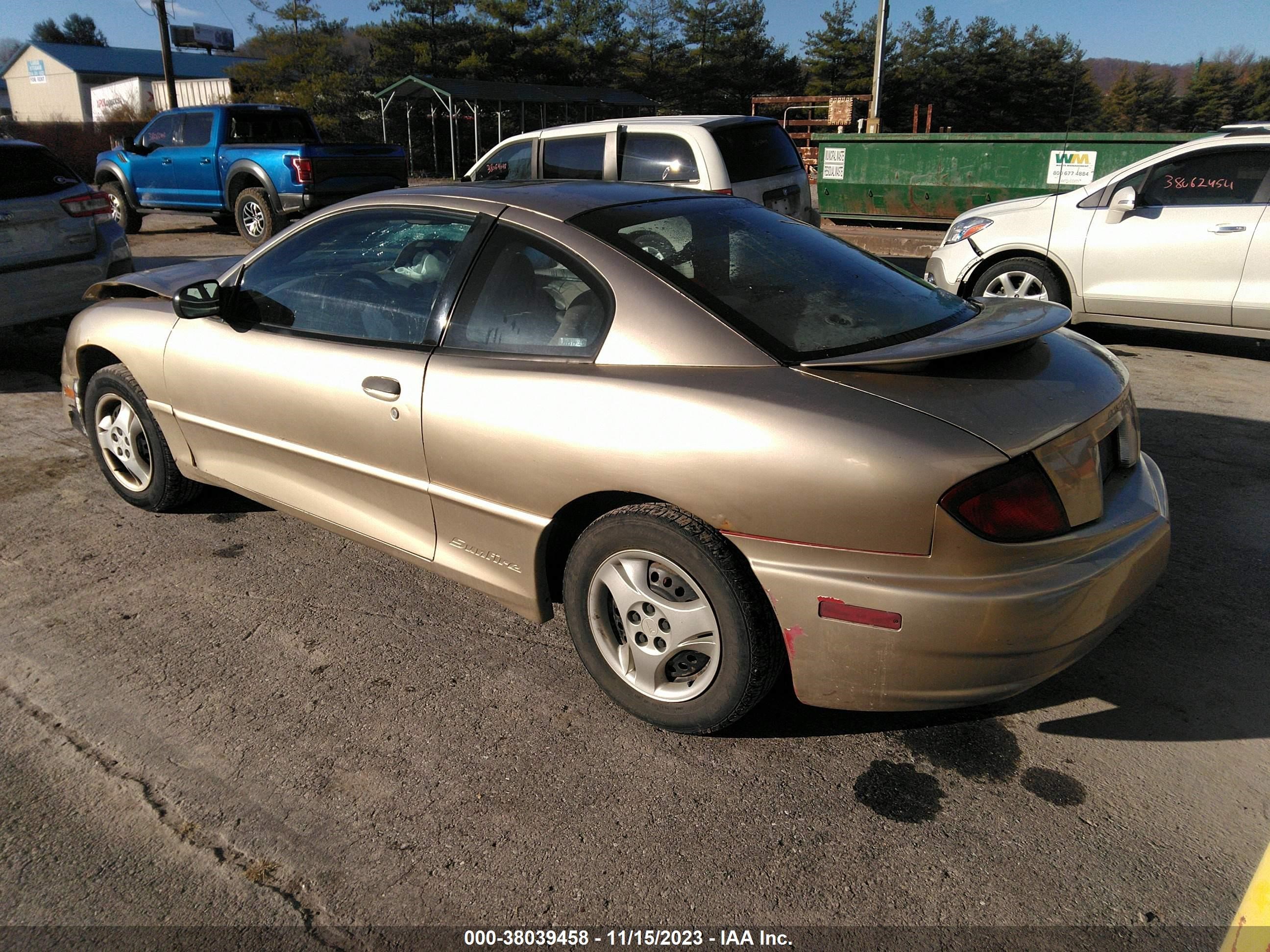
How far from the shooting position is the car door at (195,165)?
13.3 metres

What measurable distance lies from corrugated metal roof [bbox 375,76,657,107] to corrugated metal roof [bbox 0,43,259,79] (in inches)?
1675

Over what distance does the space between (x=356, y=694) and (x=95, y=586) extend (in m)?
1.47

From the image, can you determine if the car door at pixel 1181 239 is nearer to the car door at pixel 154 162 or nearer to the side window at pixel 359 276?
→ the side window at pixel 359 276

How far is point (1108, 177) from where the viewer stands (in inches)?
280

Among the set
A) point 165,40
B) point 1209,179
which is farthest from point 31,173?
point 165,40

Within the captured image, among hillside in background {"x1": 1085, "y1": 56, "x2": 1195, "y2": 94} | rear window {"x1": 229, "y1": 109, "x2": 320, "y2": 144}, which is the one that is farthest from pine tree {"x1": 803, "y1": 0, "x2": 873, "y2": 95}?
rear window {"x1": 229, "y1": 109, "x2": 320, "y2": 144}

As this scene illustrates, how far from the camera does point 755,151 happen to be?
8.19 meters

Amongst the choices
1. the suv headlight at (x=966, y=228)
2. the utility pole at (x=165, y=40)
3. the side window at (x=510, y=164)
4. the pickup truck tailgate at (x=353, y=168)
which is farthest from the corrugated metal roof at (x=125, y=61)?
the suv headlight at (x=966, y=228)

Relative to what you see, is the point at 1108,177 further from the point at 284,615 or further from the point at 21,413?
the point at 21,413

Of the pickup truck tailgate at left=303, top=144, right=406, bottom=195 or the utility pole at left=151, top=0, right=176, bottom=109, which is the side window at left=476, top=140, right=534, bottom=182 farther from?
the utility pole at left=151, top=0, right=176, bottom=109

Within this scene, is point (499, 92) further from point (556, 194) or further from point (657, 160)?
point (556, 194)

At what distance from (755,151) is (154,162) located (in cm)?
1036

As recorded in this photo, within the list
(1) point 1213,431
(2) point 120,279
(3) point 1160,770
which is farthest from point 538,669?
(1) point 1213,431

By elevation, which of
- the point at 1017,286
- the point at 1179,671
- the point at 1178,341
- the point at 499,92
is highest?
the point at 499,92
